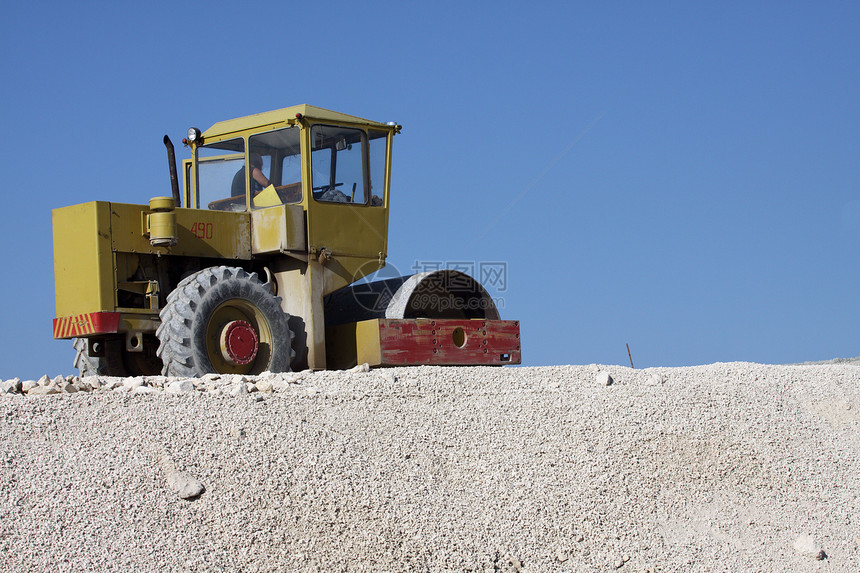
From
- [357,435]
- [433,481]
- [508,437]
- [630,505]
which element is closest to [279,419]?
[357,435]

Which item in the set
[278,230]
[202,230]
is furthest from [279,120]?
[202,230]

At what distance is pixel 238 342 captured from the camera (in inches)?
364

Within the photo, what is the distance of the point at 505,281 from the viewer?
37.5 feet

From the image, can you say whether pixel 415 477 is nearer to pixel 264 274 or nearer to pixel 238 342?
pixel 238 342

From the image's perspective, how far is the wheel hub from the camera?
9211 millimetres

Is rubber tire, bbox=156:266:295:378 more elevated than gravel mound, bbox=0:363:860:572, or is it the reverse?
rubber tire, bbox=156:266:295:378

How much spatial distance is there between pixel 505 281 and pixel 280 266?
2.72 m

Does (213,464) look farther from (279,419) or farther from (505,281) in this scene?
(505,281)

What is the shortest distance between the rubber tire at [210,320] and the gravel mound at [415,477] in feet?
2.39

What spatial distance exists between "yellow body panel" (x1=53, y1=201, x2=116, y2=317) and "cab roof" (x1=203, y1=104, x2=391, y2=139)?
1869mm

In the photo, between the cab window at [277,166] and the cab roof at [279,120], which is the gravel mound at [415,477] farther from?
the cab roof at [279,120]

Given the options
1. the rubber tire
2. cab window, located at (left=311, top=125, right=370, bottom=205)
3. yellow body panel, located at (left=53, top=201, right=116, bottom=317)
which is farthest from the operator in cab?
yellow body panel, located at (left=53, top=201, right=116, bottom=317)

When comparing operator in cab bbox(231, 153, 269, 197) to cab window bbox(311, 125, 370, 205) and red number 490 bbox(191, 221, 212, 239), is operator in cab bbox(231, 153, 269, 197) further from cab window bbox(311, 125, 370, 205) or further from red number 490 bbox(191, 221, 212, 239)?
red number 490 bbox(191, 221, 212, 239)

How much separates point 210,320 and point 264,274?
138 centimetres
